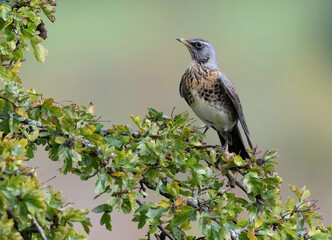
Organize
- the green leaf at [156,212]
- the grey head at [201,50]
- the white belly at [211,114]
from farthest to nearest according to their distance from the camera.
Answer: the grey head at [201,50], the white belly at [211,114], the green leaf at [156,212]

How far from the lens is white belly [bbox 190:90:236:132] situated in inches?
175

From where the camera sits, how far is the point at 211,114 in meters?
4.46

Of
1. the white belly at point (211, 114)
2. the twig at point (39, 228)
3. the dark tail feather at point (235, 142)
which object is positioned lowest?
the twig at point (39, 228)

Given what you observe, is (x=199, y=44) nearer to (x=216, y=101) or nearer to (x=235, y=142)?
(x=216, y=101)

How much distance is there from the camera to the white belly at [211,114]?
4453 millimetres

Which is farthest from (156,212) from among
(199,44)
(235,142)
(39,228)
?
(199,44)

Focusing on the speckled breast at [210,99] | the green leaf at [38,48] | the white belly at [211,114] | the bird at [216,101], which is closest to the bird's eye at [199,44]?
the bird at [216,101]

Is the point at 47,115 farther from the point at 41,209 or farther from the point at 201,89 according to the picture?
the point at 201,89

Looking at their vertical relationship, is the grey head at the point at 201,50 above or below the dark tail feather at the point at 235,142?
above

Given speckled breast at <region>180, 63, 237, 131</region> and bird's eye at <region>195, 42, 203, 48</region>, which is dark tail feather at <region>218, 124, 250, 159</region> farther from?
bird's eye at <region>195, 42, 203, 48</region>

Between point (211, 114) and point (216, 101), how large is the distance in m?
0.09

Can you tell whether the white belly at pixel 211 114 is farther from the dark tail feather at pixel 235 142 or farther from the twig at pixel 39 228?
the twig at pixel 39 228

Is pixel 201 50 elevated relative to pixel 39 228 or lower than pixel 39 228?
elevated

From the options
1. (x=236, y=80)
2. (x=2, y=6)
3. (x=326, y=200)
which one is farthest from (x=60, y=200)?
(x=236, y=80)
